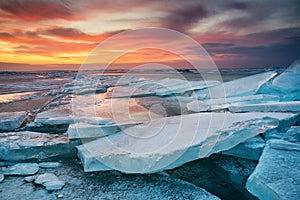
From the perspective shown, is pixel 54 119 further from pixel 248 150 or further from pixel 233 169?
pixel 248 150

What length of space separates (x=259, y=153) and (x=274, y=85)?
412 cm

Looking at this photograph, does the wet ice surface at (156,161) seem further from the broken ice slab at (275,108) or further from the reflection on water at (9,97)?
the reflection on water at (9,97)

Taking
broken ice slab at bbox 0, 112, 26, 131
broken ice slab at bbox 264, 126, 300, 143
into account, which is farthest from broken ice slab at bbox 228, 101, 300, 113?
broken ice slab at bbox 0, 112, 26, 131

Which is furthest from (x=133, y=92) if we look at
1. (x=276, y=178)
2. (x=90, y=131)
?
(x=276, y=178)

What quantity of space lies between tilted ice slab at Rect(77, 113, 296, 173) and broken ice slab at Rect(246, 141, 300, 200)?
1.48 feet

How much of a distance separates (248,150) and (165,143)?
1020mm

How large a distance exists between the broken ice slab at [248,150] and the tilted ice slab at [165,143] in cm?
11

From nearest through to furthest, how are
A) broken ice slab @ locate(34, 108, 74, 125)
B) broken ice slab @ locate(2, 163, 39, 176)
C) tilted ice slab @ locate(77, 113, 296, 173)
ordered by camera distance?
tilted ice slab @ locate(77, 113, 296, 173) → broken ice slab @ locate(2, 163, 39, 176) → broken ice slab @ locate(34, 108, 74, 125)

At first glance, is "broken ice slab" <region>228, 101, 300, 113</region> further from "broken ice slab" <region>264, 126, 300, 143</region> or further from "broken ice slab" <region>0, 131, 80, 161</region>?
"broken ice slab" <region>0, 131, 80, 161</region>

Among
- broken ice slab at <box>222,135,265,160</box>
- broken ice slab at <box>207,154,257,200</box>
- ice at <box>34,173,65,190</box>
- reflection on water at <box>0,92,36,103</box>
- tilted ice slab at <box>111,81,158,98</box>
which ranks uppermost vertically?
tilted ice slab at <box>111,81,158,98</box>

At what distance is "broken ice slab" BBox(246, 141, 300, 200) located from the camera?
1.56 m

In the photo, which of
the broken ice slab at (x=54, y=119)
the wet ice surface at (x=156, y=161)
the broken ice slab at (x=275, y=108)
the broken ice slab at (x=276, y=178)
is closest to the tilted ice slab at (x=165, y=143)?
the wet ice surface at (x=156, y=161)

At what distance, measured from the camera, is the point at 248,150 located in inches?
97.0

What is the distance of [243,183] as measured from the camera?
7.01 feet
